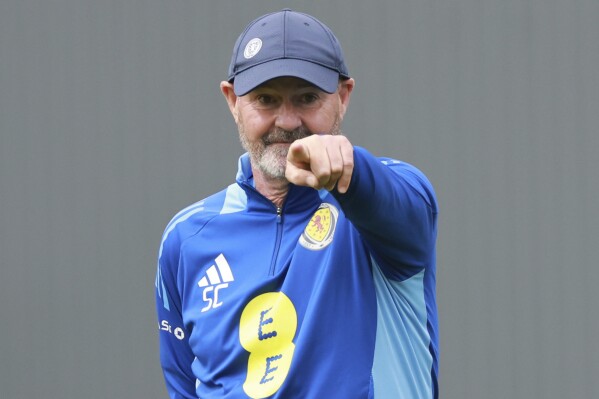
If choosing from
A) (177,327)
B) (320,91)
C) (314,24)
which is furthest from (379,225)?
(177,327)

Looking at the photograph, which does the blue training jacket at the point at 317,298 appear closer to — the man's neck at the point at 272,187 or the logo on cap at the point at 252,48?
the man's neck at the point at 272,187

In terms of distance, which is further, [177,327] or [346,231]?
[177,327]

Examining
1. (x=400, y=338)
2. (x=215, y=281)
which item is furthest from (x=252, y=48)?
(x=400, y=338)

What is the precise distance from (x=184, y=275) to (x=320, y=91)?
55cm

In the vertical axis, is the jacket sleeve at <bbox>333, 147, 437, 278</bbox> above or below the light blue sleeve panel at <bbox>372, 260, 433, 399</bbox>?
above

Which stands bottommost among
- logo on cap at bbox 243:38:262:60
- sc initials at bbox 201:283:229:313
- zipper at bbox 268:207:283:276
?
sc initials at bbox 201:283:229:313

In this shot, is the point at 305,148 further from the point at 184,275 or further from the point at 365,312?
the point at 184,275

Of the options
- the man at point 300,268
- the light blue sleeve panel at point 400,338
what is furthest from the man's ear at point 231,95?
the light blue sleeve panel at point 400,338

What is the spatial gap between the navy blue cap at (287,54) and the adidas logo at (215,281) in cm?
39

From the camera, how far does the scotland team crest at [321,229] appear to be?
85.1 inches

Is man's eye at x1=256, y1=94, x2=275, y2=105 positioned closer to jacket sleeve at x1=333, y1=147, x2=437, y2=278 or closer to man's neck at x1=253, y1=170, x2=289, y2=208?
man's neck at x1=253, y1=170, x2=289, y2=208

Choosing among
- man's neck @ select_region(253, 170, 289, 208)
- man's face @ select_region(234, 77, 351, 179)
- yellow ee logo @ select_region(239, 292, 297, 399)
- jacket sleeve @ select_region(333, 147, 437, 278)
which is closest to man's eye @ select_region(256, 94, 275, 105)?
man's face @ select_region(234, 77, 351, 179)

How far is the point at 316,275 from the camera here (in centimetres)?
214

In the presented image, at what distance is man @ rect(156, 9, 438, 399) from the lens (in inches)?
81.2
